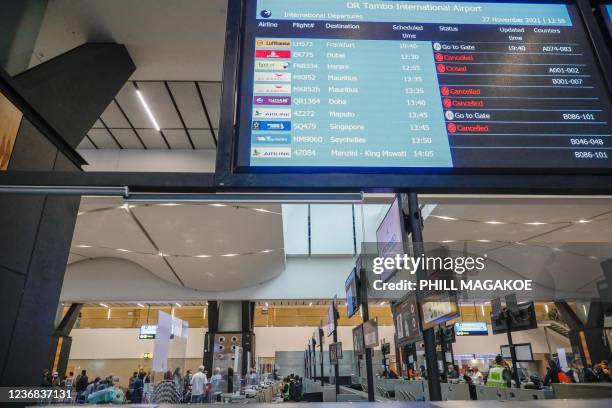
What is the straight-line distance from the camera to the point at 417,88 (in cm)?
160

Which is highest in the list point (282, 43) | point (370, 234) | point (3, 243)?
point (370, 234)

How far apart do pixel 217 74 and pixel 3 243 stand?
327 cm

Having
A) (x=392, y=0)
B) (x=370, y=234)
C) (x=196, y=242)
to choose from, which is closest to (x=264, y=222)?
(x=196, y=242)

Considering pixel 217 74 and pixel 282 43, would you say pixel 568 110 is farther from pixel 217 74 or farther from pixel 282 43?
pixel 217 74

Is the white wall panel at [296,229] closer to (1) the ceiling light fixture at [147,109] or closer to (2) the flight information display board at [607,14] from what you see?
(1) the ceiling light fixture at [147,109]

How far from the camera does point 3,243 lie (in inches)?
93.9

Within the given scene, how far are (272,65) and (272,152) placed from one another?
44 cm

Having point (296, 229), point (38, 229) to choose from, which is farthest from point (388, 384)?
point (38, 229)

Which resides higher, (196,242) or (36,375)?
(196,242)

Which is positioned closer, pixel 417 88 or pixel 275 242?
pixel 417 88

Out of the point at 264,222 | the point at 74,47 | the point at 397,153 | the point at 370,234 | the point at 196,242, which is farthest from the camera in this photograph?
the point at 370,234

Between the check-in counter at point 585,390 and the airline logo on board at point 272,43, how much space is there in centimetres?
234

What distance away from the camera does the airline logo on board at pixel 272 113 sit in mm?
1504

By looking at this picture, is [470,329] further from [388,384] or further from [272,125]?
[272,125]
